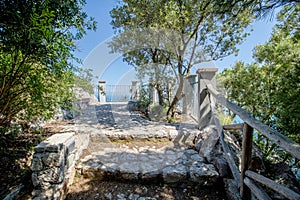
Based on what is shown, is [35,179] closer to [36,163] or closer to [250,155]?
[36,163]

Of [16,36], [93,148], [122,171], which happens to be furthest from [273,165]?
[16,36]

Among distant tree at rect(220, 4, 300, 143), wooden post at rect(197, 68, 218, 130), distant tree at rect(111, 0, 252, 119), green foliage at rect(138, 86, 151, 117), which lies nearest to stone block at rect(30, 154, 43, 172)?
wooden post at rect(197, 68, 218, 130)

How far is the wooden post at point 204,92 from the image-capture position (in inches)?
104

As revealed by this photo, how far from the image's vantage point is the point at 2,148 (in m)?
2.03

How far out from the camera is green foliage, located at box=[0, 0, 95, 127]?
1143 mm

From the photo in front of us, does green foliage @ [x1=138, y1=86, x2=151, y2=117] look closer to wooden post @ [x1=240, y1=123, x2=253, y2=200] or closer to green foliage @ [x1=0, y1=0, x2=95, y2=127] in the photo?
green foliage @ [x1=0, y1=0, x2=95, y2=127]

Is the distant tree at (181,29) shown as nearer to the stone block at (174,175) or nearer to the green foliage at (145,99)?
the green foliage at (145,99)

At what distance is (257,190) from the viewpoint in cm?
122

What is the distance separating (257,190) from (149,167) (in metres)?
1.17

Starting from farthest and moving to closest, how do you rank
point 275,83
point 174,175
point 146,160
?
point 275,83 < point 146,160 < point 174,175

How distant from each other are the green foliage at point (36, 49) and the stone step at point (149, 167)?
3.08 feet

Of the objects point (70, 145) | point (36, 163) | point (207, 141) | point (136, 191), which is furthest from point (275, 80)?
point (36, 163)

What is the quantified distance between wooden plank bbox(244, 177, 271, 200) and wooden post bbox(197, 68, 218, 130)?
141 centimetres

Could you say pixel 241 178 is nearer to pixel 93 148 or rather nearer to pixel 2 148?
pixel 93 148
